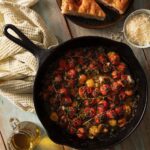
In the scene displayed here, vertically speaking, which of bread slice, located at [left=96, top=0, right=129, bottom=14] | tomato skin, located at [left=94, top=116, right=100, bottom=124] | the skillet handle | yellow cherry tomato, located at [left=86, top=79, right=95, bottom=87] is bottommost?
tomato skin, located at [left=94, top=116, right=100, bottom=124]

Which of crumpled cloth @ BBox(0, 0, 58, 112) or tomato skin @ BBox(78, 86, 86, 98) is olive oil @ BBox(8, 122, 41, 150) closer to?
crumpled cloth @ BBox(0, 0, 58, 112)

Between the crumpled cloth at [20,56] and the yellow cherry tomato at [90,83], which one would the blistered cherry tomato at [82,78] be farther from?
the crumpled cloth at [20,56]

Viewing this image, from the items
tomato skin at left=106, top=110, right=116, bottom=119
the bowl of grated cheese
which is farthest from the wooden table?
tomato skin at left=106, top=110, right=116, bottom=119

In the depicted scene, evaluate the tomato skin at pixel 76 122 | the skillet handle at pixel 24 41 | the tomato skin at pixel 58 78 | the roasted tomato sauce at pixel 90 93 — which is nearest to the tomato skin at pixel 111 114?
the roasted tomato sauce at pixel 90 93

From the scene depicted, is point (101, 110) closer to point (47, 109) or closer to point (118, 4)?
point (47, 109)

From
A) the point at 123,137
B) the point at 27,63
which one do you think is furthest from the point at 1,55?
the point at 123,137
